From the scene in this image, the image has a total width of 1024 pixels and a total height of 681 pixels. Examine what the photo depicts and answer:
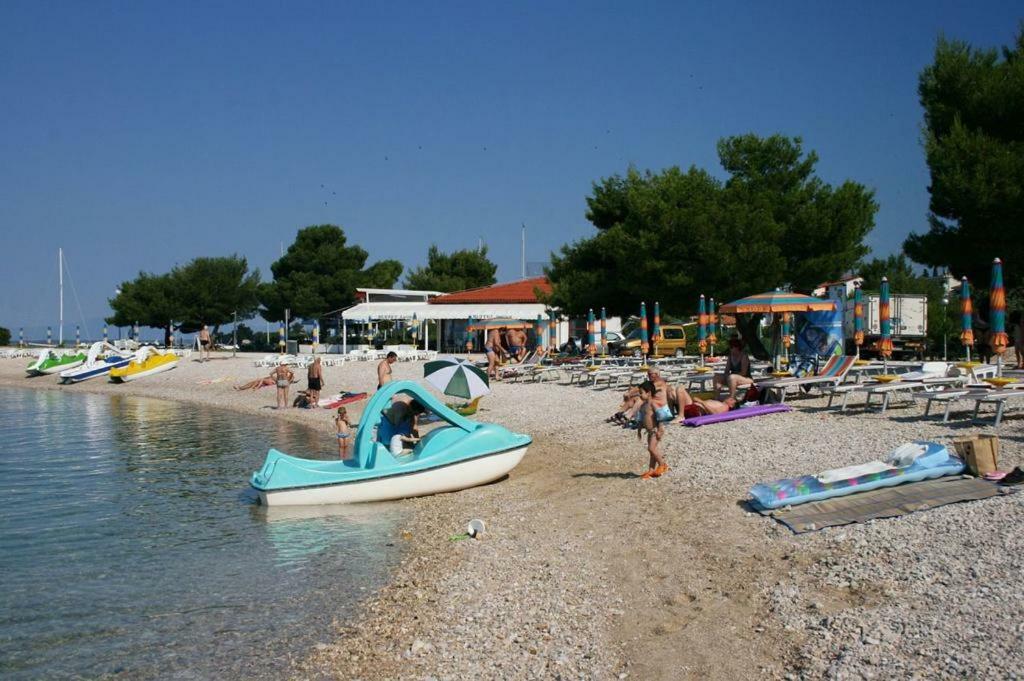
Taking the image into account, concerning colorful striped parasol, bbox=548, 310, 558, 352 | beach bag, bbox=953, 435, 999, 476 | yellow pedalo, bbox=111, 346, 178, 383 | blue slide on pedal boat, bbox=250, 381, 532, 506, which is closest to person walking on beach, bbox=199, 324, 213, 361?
yellow pedalo, bbox=111, 346, 178, 383

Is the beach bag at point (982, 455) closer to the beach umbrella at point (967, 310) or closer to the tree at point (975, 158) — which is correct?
the beach umbrella at point (967, 310)

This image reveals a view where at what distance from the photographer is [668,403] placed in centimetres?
1495

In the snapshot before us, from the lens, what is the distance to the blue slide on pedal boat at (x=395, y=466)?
11414mm

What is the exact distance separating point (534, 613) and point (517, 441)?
5.34 metres

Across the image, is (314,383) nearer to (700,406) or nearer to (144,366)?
(700,406)

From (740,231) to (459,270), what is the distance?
40721 mm

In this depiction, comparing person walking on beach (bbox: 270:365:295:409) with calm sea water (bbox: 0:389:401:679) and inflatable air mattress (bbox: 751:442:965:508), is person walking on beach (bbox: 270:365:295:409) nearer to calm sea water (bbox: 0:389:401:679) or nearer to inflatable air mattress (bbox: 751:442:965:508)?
calm sea water (bbox: 0:389:401:679)

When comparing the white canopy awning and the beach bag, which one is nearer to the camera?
the beach bag

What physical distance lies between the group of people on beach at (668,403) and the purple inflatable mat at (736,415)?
0.31 meters

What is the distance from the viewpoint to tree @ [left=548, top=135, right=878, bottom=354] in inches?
1061

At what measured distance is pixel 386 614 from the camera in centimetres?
740

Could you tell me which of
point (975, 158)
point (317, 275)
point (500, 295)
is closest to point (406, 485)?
point (975, 158)

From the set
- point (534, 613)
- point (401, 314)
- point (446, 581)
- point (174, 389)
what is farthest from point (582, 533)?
point (401, 314)

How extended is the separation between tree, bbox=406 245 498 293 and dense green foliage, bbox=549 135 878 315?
1396 inches
